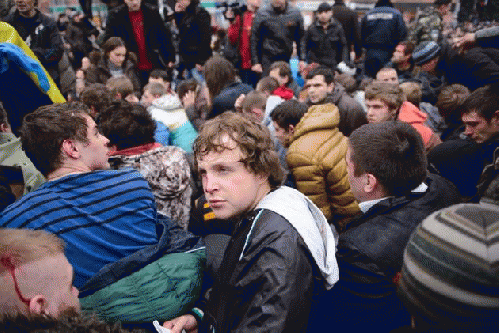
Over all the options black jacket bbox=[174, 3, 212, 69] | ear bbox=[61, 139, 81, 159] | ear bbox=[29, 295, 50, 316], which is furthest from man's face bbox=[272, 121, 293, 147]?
black jacket bbox=[174, 3, 212, 69]

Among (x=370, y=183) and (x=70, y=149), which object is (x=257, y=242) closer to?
(x=370, y=183)

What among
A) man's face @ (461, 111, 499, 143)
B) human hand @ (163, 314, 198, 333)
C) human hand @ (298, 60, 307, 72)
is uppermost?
man's face @ (461, 111, 499, 143)

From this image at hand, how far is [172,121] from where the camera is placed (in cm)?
437

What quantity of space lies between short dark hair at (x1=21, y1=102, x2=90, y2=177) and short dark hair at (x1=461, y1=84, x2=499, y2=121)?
250cm

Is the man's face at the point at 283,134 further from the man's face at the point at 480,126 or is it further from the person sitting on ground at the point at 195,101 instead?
the person sitting on ground at the point at 195,101

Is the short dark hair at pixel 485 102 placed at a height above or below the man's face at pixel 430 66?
above

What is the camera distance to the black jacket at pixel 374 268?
172 cm

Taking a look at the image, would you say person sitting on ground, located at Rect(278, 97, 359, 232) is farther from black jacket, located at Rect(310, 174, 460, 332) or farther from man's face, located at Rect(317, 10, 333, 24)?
man's face, located at Rect(317, 10, 333, 24)

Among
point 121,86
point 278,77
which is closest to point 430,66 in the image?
point 278,77

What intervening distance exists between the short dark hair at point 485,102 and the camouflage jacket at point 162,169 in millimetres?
2002

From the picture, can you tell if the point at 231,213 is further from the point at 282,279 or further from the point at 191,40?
the point at 191,40

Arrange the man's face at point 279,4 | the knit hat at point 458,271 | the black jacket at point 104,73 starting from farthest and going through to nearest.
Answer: the man's face at point 279,4, the black jacket at point 104,73, the knit hat at point 458,271

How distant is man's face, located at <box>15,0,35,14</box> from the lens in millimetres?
4588

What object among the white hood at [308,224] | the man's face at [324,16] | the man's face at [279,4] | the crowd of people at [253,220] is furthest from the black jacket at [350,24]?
the white hood at [308,224]
